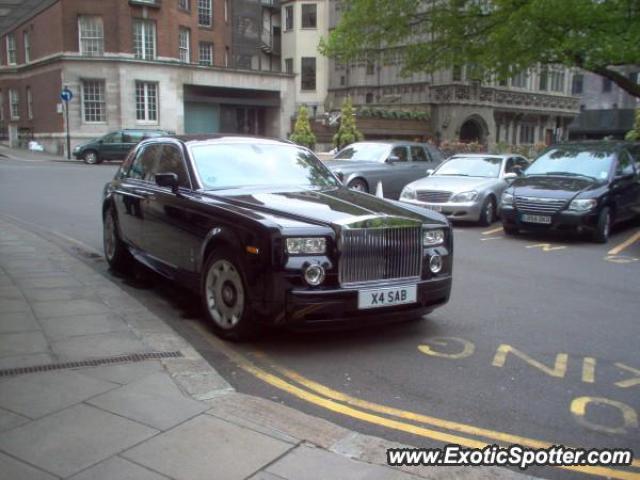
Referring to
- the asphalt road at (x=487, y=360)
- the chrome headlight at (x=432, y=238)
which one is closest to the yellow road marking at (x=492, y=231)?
the asphalt road at (x=487, y=360)

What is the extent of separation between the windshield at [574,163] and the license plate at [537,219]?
154 centimetres

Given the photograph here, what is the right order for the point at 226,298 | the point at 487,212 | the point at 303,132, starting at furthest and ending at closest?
the point at 303,132, the point at 487,212, the point at 226,298

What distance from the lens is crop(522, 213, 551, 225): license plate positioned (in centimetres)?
1110

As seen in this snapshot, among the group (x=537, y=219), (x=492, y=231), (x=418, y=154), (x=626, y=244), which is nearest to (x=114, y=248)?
(x=537, y=219)

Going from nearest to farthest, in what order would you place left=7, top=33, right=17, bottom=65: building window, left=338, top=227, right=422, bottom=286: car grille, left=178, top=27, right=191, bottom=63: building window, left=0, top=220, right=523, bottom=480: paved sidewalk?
left=0, top=220, right=523, bottom=480: paved sidewalk
left=338, top=227, right=422, bottom=286: car grille
left=178, top=27, right=191, bottom=63: building window
left=7, top=33, right=17, bottom=65: building window

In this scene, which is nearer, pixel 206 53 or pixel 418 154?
pixel 418 154

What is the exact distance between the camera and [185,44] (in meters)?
43.8

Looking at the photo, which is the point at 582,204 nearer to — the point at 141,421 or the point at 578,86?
the point at 141,421

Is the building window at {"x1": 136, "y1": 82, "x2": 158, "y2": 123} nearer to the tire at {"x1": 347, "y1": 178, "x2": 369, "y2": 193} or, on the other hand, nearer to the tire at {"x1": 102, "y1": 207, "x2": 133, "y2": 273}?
the tire at {"x1": 347, "y1": 178, "x2": 369, "y2": 193}

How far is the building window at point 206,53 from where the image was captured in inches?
1793

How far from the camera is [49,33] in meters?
38.9

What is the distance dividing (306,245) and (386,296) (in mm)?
802

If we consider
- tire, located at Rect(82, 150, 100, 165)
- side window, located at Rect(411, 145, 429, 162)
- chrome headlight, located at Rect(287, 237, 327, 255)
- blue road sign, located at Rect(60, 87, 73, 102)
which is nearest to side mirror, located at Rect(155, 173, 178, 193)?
chrome headlight, located at Rect(287, 237, 327, 255)

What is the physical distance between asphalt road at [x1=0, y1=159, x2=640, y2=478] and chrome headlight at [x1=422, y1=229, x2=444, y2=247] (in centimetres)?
85
